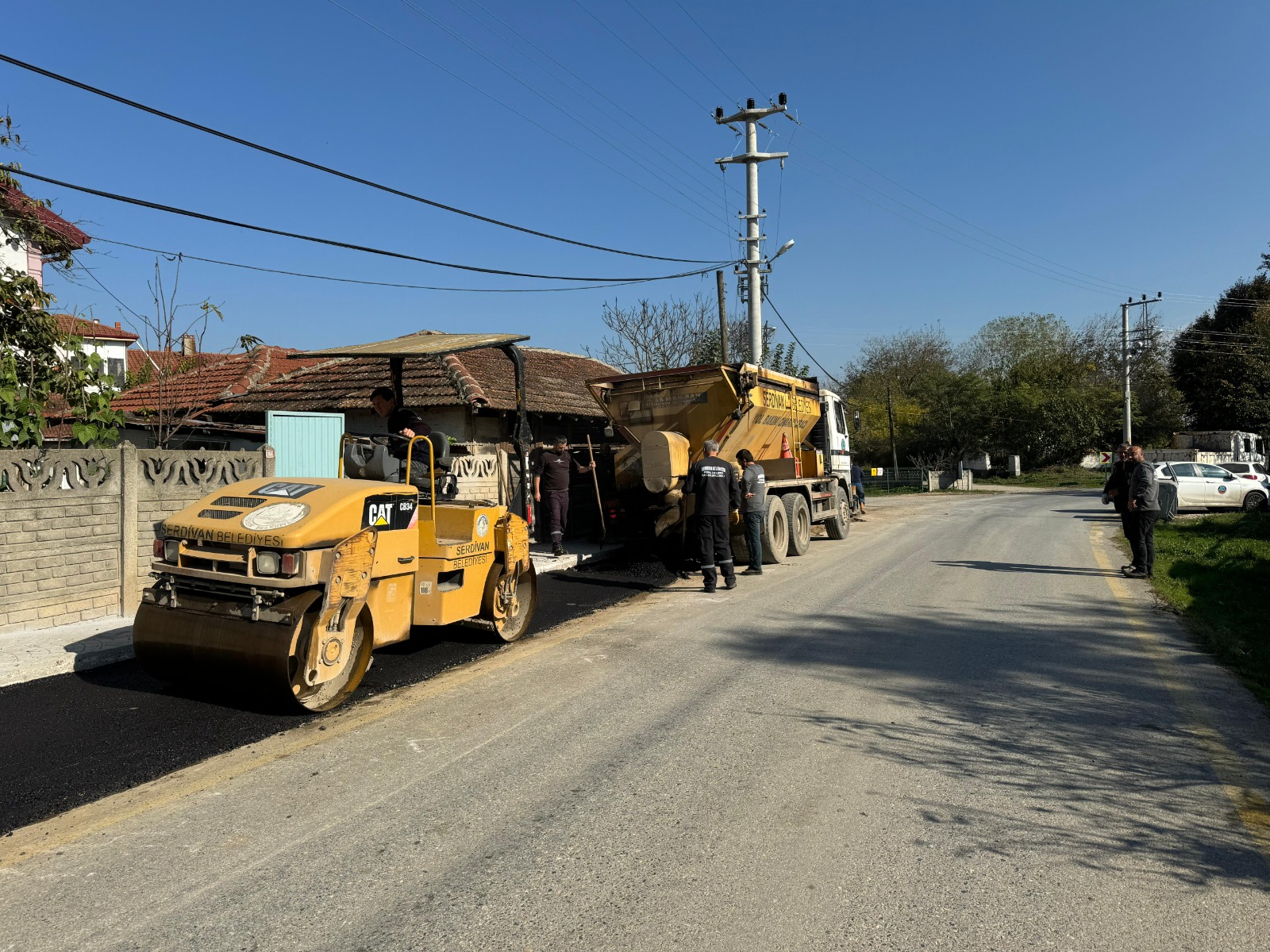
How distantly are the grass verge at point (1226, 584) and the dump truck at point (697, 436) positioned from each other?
205 inches

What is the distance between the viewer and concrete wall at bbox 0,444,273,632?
7684mm

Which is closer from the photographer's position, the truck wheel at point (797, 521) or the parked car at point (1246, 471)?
the truck wheel at point (797, 521)

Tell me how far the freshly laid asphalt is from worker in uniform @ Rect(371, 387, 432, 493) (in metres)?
1.52

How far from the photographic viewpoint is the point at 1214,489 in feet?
72.6

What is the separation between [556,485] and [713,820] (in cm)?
1031

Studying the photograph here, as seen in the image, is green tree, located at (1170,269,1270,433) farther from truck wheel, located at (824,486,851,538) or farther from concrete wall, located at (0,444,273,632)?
concrete wall, located at (0,444,273,632)

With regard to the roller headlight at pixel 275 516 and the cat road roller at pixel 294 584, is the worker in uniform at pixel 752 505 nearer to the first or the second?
the cat road roller at pixel 294 584

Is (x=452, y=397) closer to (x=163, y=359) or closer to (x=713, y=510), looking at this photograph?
(x=163, y=359)

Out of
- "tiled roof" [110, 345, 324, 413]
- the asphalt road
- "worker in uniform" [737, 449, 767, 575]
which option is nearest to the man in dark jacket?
"worker in uniform" [737, 449, 767, 575]

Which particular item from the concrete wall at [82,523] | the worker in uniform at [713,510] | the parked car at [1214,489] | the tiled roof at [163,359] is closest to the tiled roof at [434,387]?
the tiled roof at [163,359]

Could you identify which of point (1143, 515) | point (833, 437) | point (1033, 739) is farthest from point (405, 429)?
point (833, 437)

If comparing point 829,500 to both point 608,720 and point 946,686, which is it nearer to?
point 946,686

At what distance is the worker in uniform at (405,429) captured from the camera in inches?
268

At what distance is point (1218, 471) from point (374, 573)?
23427 mm
